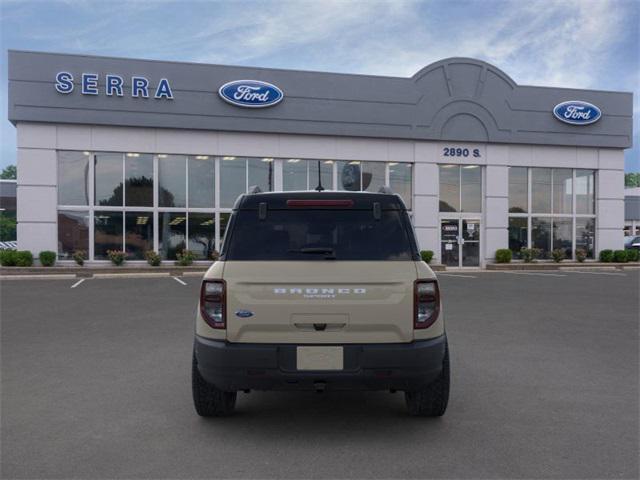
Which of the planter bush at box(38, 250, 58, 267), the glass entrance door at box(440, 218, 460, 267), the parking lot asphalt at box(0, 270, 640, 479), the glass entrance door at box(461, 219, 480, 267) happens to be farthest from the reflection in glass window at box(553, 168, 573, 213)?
the planter bush at box(38, 250, 58, 267)

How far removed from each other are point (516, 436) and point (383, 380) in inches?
49.5

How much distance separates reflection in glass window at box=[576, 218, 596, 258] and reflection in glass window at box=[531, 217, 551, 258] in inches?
69.1

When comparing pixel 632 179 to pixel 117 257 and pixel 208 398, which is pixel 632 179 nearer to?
pixel 117 257

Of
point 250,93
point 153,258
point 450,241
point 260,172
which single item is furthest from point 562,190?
point 153,258

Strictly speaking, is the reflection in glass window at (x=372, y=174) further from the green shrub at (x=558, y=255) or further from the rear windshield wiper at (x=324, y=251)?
the rear windshield wiper at (x=324, y=251)

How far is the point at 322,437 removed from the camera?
163 inches

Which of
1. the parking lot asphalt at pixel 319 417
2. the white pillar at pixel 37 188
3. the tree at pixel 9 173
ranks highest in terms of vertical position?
the tree at pixel 9 173

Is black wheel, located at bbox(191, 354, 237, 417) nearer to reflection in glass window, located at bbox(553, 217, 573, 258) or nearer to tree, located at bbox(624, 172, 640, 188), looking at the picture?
reflection in glass window, located at bbox(553, 217, 573, 258)

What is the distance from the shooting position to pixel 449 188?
24.6m

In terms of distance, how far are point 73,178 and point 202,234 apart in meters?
5.49

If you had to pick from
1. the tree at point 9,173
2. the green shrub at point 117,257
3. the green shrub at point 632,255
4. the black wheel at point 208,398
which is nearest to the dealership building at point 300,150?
the green shrub at point 117,257

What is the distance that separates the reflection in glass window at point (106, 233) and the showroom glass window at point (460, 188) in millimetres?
14228

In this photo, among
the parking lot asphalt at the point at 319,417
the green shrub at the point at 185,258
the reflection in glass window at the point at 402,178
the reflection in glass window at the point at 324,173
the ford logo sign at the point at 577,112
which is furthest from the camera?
the ford logo sign at the point at 577,112

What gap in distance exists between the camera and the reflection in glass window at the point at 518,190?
82.6 ft
